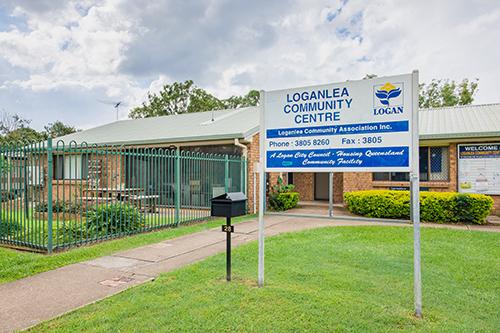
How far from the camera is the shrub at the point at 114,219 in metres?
7.50

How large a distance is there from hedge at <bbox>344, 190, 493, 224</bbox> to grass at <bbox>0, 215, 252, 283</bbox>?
6.51m

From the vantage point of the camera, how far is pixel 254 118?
1480 centimetres

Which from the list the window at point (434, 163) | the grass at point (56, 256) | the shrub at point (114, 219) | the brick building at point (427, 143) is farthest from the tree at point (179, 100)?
the grass at point (56, 256)

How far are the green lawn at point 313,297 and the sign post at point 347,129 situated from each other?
415 mm

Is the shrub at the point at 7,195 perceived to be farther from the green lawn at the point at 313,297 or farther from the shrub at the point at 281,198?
the shrub at the point at 281,198

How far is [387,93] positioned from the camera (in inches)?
156

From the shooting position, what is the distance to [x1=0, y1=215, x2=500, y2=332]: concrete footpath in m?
3.83

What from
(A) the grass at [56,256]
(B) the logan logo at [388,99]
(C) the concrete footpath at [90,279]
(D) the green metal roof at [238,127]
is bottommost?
(C) the concrete footpath at [90,279]

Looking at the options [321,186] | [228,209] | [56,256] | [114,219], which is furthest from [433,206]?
[56,256]

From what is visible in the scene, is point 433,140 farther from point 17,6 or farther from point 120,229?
point 17,6

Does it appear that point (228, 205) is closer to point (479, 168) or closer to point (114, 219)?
point (114, 219)

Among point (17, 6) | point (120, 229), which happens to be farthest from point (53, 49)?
point (120, 229)

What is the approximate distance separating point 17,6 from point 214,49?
802 cm

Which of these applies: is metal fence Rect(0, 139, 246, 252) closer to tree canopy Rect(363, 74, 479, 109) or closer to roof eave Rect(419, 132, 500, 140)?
roof eave Rect(419, 132, 500, 140)
